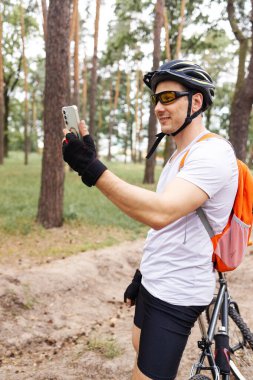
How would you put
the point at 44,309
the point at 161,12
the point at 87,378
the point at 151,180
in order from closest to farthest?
the point at 87,378
the point at 44,309
the point at 161,12
the point at 151,180

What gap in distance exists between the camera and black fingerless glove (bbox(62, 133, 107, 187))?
2043 millimetres

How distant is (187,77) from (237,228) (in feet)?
3.41

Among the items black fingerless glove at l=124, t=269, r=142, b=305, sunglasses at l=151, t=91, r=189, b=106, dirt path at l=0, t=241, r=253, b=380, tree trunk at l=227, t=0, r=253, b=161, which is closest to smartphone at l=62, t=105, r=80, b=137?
sunglasses at l=151, t=91, r=189, b=106

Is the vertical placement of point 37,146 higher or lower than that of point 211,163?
lower

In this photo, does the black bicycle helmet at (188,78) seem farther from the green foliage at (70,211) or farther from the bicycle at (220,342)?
the green foliage at (70,211)

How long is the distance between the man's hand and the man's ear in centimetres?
78

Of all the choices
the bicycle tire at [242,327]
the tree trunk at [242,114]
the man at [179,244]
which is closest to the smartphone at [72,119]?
the man at [179,244]

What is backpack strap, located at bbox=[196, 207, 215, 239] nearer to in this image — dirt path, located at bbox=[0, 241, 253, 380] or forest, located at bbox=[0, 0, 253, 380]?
forest, located at bbox=[0, 0, 253, 380]

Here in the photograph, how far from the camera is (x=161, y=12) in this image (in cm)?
1722

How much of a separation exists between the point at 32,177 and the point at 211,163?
1882cm

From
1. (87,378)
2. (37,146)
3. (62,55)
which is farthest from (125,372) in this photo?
(37,146)

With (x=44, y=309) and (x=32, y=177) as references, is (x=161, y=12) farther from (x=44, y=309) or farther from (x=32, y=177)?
(x=44, y=309)

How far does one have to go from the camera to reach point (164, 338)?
7.96 feet

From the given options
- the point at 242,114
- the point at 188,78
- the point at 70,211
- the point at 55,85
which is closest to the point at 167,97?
the point at 188,78
